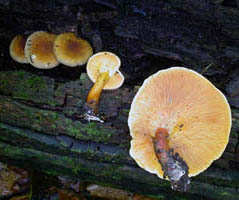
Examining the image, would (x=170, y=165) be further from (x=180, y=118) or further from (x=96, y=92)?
(x=96, y=92)

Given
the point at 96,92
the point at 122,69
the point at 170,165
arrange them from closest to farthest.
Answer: the point at 170,165 < the point at 96,92 < the point at 122,69

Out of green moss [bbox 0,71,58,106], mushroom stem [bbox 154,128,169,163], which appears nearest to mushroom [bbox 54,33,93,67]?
green moss [bbox 0,71,58,106]

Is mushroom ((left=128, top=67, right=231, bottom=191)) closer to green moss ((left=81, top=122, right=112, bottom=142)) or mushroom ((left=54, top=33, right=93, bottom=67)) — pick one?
green moss ((left=81, top=122, right=112, bottom=142))

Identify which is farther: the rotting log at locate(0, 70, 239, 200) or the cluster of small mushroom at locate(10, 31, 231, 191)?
the rotting log at locate(0, 70, 239, 200)

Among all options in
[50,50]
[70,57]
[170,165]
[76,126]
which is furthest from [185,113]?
[50,50]

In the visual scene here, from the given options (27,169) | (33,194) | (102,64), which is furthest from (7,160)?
(102,64)

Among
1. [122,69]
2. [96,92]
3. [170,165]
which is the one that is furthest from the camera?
[122,69]

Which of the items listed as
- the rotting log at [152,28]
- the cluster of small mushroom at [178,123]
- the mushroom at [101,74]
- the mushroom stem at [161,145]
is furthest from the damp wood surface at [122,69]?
the mushroom stem at [161,145]
